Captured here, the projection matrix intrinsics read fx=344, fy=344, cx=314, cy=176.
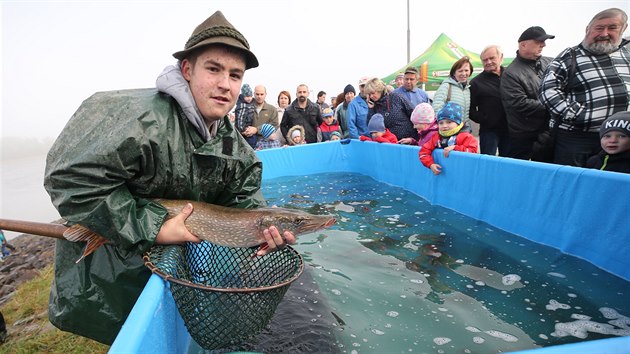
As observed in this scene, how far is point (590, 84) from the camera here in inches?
147

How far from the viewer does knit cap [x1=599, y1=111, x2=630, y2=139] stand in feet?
10.1

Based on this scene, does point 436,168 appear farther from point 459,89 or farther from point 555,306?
point 555,306

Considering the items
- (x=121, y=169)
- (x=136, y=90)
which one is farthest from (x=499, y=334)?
(x=136, y=90)

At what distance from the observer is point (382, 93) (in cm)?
773

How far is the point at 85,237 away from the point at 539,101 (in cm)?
518

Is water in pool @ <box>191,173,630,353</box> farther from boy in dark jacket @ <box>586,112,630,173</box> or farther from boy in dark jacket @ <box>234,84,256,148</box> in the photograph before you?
boy in dark jacket @ <box>234,84,256,148</box>

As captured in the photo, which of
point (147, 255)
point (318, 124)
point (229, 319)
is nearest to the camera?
point (229, 319)

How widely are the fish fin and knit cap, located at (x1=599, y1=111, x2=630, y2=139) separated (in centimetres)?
415

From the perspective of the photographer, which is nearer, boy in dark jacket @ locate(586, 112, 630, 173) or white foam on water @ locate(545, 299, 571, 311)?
white foam on water @ locate(545, 299, 571, 311)

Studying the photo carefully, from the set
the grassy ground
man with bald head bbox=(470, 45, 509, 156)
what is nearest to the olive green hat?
the grassy ground

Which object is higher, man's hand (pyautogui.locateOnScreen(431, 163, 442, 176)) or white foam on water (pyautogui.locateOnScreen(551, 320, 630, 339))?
man's hand (pyautogui.locateOnScreen(431, 163, 442, 176))

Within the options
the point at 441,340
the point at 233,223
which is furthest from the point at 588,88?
the point at 233,223

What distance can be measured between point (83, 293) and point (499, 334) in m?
2.62

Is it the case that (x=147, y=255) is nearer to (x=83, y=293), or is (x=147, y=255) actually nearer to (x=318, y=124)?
(x=83, y=293)
